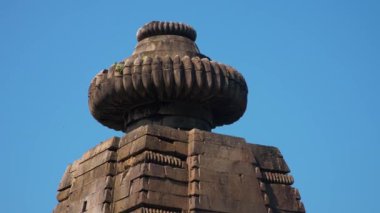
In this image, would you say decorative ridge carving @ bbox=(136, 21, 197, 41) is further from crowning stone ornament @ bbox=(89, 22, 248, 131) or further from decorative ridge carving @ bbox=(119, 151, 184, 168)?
decorative ridge carving @ bbox=(119, 151, 184, 168)

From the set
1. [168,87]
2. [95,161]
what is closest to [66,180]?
[95,161]

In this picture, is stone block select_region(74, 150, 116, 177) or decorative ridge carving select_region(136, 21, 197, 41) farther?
decorative ridge carving select_region(136, 21, 197, 41)

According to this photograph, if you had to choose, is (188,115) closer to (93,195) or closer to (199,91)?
(199,91)

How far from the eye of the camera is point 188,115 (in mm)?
13117

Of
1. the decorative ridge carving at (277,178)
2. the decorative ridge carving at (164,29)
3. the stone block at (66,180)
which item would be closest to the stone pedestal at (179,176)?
the decorative ridge carving at (277,178)

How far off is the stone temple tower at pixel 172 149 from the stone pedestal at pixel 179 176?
0.02 metres

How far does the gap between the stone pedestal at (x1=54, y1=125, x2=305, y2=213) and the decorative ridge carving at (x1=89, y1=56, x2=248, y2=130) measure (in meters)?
0.96

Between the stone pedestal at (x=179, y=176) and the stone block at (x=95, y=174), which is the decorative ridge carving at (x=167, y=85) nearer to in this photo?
the stone pedestal at (x=179, y=176)

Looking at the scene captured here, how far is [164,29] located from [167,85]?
2143 millimetres

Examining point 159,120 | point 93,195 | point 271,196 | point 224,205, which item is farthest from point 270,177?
point 93,195

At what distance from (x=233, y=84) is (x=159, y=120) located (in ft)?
6.06

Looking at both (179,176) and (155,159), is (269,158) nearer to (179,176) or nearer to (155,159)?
(179,176)

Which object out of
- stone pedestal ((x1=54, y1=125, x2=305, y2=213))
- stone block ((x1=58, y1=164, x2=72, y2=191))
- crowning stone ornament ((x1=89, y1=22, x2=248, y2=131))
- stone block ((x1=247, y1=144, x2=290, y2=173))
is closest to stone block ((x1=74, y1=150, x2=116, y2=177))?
stone pedestal ((x1=54, y1=125, x2=305, y2=213))

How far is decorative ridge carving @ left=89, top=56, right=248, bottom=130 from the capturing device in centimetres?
1254
